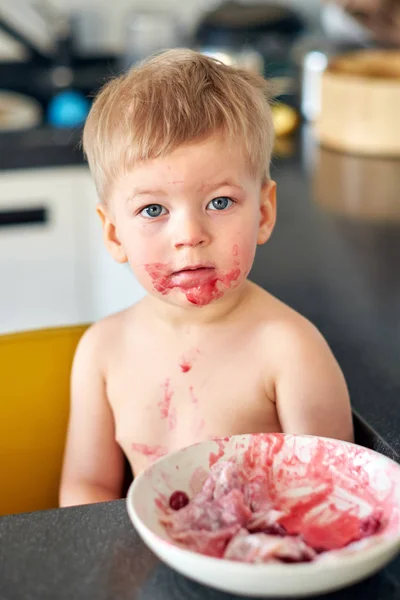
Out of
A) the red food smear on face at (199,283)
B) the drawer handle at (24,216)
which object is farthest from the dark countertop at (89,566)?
the drawer handle at (24,216)

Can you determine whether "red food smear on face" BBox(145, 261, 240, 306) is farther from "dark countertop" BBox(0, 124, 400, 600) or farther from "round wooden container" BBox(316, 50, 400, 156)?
"round wooden container" BBox(316, 50, 400, 156)

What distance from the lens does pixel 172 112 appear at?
2.86ft

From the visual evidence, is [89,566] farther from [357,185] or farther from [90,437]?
[357,185]

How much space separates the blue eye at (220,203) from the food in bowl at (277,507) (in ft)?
0.79

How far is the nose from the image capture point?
0.86 metres

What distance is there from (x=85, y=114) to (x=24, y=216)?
42 centimetres

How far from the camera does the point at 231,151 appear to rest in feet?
2.90

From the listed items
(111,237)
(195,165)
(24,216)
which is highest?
(195,165)

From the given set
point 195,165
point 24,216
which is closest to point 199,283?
point 195,165

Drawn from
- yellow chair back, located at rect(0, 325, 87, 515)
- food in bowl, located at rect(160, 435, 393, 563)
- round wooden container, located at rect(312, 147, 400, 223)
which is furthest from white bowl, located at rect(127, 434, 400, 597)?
round wooden container, located at rect(312, 147, 400, 223)

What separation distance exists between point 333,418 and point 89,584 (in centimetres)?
36

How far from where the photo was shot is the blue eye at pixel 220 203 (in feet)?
2.89

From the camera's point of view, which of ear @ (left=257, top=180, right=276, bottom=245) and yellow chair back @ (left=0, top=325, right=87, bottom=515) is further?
yellow chair back @ (left=0, top=325, right=87, bottom=515)

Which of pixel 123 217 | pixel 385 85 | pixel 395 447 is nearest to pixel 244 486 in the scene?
pixel 395 447
